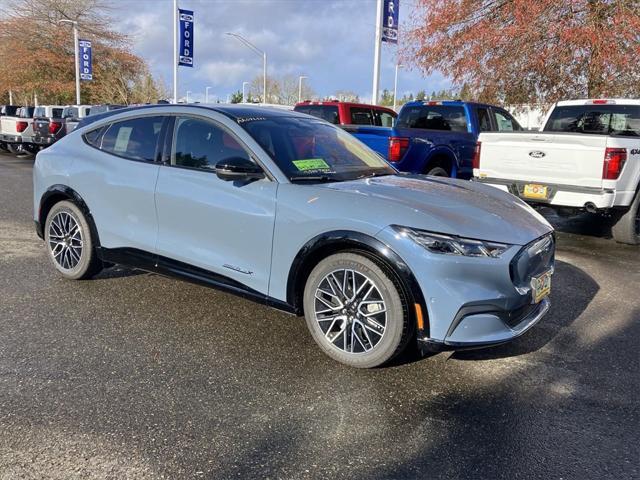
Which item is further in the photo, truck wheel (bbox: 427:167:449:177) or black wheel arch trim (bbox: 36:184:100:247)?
truck wheel (bbox: 427:167:449:177)

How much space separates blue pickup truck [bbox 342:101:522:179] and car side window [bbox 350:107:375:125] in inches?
50.9

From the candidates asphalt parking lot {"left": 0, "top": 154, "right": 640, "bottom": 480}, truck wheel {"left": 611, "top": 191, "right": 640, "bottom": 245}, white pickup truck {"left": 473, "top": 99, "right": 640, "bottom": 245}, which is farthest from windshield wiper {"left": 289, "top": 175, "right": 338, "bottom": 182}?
truck wheel {"left": 611, "top": 191, "right": 640, "bottom": 245}

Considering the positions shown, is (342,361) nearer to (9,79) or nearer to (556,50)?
(556,50)

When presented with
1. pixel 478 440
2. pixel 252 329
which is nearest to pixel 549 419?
pixel 478 440

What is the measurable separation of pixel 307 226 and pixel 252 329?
Result: 1.06 m

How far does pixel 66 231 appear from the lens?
17.2 ft

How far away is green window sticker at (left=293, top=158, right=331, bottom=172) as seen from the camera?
404cm

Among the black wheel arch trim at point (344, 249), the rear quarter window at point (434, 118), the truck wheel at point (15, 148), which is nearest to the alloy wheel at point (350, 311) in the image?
the black wheel arch trim at point (344, 249)

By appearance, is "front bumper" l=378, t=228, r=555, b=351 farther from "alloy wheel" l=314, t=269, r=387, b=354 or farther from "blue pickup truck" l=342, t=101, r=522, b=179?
"blue pickup truck" l=342, t=101, r=522, b=179

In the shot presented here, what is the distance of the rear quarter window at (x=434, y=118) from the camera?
9.86m

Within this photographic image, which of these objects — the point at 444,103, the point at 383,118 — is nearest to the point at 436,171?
the point at 444,103

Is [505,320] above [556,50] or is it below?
below

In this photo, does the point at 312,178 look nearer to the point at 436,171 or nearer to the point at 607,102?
the point at 436,171

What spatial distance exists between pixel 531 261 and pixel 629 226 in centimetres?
460
